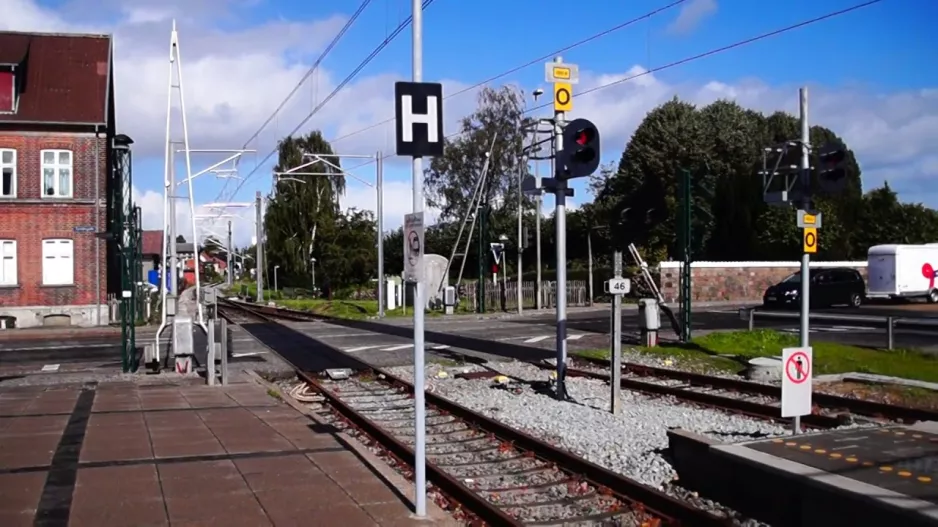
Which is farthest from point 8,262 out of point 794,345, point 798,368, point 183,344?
point 798,368

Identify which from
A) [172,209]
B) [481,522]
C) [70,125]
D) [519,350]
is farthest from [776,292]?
[481,522]

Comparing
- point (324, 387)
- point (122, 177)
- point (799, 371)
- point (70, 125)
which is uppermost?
point (70, 125)

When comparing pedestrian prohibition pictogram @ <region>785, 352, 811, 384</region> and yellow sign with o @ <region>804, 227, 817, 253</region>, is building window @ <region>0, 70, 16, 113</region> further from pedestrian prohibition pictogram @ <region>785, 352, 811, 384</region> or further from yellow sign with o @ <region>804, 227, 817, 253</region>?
pedestrian prohibition pictogram @ <region>785, 352, 811, 384</region>

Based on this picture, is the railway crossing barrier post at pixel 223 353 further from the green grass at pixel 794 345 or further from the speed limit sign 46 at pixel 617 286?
the green grass at pixel 794 345

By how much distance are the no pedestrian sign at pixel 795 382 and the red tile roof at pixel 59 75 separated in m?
35.6

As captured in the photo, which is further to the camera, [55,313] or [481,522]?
[55,313]

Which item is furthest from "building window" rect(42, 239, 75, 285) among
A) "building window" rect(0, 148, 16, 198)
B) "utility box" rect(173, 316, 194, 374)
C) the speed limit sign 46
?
the speed limit sign 46

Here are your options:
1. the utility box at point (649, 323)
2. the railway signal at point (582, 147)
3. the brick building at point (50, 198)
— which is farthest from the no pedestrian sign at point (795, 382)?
the brick building at point (50, 198)

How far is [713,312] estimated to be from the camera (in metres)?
39.1

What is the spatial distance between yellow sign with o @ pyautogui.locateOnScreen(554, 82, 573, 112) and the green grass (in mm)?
6878

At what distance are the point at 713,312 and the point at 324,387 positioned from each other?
2530 centimetres

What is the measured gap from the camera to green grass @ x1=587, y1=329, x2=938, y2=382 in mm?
17656

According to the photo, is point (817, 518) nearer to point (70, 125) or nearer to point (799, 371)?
point (799, 371)

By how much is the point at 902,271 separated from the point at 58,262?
36.8m
